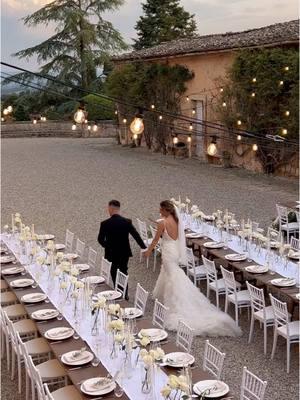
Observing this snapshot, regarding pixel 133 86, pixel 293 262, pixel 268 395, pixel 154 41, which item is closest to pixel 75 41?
pixel 154 41

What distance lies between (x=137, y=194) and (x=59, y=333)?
39.9 feet

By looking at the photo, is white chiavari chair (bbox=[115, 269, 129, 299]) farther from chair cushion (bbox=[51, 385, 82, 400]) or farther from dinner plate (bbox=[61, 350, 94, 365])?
chair cushion (bbox=[51, 385, 82, 400])

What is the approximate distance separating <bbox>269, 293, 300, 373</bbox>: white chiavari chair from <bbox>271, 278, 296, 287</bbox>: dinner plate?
2.16 ft

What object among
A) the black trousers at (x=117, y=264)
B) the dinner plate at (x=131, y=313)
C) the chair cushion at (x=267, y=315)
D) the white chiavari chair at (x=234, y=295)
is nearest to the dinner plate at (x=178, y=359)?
the dinner plate at (x=131, y=313)

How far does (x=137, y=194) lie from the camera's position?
1856 cm

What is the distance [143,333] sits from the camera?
5719 millimetres

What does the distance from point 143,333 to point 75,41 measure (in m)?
37.3

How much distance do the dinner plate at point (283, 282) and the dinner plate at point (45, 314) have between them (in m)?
3.15

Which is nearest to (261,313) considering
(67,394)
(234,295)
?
(234,295)

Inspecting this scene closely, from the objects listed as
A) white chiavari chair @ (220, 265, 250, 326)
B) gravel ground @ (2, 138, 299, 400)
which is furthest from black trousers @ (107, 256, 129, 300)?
white chiavari chair @ (220, 265, 250, 326)

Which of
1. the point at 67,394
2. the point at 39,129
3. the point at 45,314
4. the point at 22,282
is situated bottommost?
the point at 67,394

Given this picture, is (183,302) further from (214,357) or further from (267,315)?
(214,357)

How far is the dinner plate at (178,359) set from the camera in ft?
18.6

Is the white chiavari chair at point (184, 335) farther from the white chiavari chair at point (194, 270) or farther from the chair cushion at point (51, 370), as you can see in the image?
the white chiavari chair at point (194, 270)
